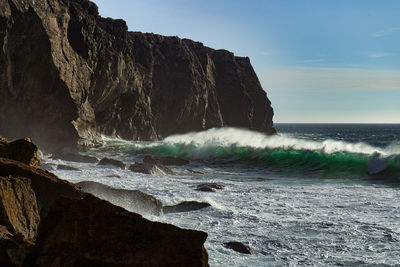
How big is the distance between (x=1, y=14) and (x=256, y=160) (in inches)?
726

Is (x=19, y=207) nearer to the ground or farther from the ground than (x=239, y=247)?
farther from the ground

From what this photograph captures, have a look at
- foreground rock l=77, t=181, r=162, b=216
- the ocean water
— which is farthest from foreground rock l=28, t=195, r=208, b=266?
foreground rock l=77, t=181, r=162, b=216

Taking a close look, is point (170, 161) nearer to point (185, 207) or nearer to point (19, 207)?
point (185, 207)

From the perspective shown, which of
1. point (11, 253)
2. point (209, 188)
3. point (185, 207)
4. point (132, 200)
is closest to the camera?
point (11, 253)

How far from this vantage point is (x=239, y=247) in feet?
20.6

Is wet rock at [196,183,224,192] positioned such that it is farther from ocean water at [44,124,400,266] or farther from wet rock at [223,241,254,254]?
wet rock at [223,241,254,254]

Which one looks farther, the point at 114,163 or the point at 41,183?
the point at 114,163

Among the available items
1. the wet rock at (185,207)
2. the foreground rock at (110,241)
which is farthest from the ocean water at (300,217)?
the foreground rock at (110,241)

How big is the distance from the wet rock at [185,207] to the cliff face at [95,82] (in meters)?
22.9

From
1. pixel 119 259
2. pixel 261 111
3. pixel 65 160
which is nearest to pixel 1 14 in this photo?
pixel 65 160

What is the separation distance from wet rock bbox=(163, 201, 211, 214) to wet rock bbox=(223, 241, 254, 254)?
8.66 feet

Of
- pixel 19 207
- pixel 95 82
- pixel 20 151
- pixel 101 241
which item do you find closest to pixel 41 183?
pixel 19 207

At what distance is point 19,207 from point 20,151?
2399mm

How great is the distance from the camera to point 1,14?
27.2m
